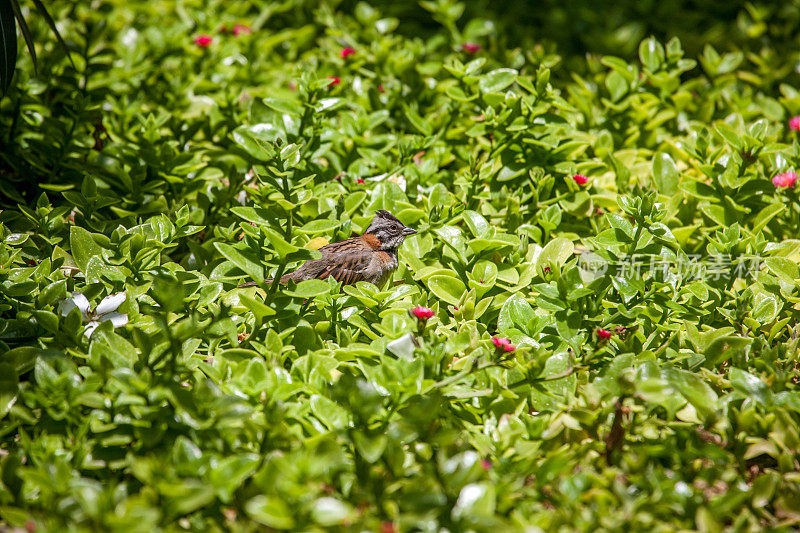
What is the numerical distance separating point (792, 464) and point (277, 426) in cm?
175

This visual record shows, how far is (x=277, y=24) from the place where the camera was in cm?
575

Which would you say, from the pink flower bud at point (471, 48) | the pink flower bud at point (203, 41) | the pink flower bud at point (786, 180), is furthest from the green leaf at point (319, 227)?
the pink flower bud at point (203, 41)

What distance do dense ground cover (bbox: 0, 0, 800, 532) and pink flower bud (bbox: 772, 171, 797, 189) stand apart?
7 cm

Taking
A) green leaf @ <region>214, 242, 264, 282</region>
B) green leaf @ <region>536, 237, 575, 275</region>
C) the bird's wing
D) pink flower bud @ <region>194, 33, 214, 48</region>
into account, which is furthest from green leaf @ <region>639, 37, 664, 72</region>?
pink flower bud @ <region>194, 33, 214, 48</region>

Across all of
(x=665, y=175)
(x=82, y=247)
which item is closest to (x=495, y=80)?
(x=665, y=175)

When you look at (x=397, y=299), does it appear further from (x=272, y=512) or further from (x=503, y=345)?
(x=272, y=512)

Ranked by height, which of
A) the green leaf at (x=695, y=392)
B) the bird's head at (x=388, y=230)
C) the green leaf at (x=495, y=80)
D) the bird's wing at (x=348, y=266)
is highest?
the green leaf at (x=495, y=80)

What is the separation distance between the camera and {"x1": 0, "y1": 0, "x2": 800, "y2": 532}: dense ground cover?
2086mm

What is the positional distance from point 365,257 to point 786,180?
88.4 inches

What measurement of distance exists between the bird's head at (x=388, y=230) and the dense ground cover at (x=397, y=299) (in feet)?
0.41

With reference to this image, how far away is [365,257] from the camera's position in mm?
3229

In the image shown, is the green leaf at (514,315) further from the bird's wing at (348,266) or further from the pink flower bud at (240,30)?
the pink flower bud at (240,30)

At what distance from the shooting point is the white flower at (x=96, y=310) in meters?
2.70

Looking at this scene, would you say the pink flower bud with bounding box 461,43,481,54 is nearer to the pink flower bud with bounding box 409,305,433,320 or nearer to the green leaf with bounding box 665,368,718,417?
the pink flower bud with bounding box 409,305,433,320
